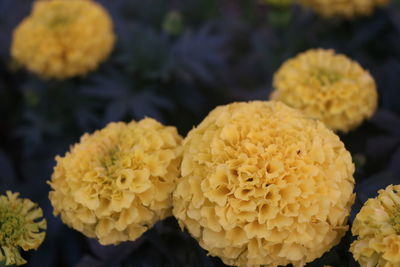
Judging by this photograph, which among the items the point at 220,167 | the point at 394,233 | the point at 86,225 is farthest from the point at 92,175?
the point at 394,233

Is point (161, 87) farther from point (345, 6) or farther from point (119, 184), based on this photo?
point (119, 184)

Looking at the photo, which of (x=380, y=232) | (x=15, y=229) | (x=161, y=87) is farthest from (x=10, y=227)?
(x=161, y=87)

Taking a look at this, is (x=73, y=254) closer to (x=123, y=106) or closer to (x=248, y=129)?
(x=123, y=106)

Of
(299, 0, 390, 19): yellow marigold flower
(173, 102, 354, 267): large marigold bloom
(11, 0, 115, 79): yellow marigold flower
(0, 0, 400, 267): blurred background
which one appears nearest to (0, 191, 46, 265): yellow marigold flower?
(173, 102, 354, 267): large marigold bloom

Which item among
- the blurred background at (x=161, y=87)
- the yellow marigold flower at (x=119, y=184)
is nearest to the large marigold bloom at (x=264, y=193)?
the yellow marigold flower at (x=119, y=184)

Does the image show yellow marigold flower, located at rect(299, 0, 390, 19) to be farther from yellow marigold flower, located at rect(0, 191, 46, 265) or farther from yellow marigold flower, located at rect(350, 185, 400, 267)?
yellow marigold flower, located at rect(0, 191, 46, 265)

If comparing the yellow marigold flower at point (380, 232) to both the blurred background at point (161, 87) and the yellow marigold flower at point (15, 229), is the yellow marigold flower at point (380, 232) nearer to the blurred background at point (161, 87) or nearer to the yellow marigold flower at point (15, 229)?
the blurred background at point (161, 87)
